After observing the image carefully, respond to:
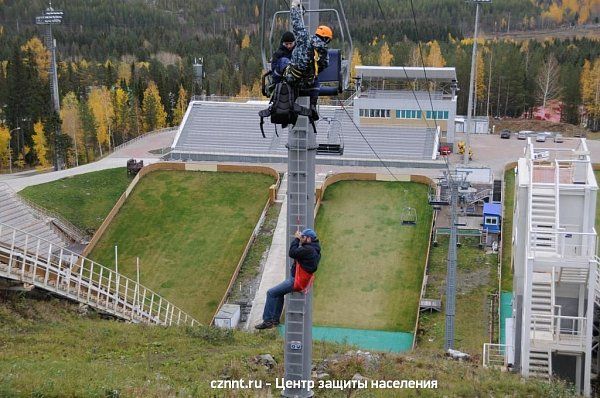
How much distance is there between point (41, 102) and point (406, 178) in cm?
3828

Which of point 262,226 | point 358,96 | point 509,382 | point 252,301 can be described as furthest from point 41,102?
point 509,382

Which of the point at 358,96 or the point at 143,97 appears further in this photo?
the point at 143,97

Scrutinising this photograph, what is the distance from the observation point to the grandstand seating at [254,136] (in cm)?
4088

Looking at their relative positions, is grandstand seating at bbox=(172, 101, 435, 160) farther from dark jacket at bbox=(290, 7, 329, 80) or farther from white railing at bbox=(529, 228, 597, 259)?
dark jacket at bbox=(290, 7, 329, 80)

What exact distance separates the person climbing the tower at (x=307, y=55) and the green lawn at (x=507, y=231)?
64.4ft

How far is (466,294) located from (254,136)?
19.7 m

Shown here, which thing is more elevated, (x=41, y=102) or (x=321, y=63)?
(x=321, y=63)

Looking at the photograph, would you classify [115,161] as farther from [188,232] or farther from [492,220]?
[492,220]

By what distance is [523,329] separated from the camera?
16422 mm

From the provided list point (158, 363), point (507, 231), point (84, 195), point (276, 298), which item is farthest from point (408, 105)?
point (276, 298)

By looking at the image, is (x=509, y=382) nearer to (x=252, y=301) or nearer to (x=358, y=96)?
(x=252, y=301)

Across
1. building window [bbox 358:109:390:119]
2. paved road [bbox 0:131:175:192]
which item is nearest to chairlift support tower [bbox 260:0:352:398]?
paved road [bbox 0:131:175:192]

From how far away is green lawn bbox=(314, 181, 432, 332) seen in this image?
26.0 meters

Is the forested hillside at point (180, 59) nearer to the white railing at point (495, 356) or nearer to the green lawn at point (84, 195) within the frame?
the green lawn at point (84, 195)
